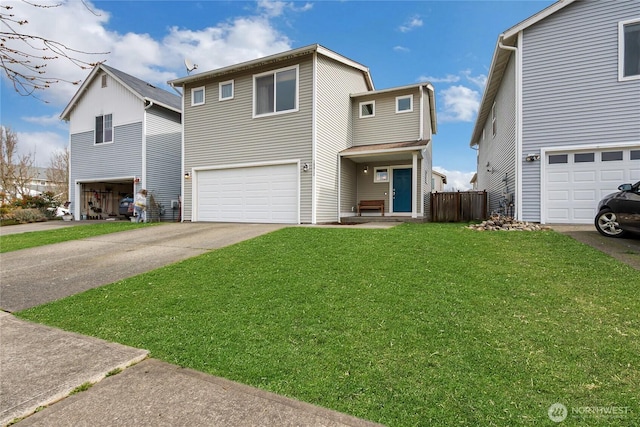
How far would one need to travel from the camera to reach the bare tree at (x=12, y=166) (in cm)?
2306

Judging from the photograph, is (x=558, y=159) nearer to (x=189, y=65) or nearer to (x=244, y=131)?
(x=244, y=131)

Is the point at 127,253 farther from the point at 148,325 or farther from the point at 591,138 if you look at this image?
the point at 591,138

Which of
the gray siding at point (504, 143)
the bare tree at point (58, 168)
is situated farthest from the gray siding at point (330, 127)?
the bare tree at point (58, 168)

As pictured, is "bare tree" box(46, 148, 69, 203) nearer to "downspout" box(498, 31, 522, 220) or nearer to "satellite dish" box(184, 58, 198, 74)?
"satellite dish" box(184, 58, 198, 74)

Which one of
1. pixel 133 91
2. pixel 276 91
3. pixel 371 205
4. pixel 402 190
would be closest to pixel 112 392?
pixel 276 91

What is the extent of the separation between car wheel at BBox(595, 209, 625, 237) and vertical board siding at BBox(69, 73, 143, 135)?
17.2m

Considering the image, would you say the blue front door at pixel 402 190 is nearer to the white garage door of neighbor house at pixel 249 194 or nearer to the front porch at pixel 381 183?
the front porch at pixel 381 183

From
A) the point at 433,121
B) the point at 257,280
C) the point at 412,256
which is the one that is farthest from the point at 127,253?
the point at 433,121

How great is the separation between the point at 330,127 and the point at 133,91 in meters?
9.78

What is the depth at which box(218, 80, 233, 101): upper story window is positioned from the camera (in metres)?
12.8

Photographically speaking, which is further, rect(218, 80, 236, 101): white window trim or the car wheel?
rect(218, 80, 236, 101): white window trim

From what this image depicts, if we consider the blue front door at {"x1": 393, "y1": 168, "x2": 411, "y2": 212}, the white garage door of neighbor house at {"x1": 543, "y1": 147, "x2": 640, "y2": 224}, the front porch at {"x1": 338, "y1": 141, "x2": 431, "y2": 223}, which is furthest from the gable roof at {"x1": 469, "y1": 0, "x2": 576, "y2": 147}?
the blue front door at {"x1": 393, "y1": 168, "x2": 411, "y2": 212}

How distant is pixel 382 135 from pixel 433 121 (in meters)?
4.46

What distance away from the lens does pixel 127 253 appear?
742 centimetres
